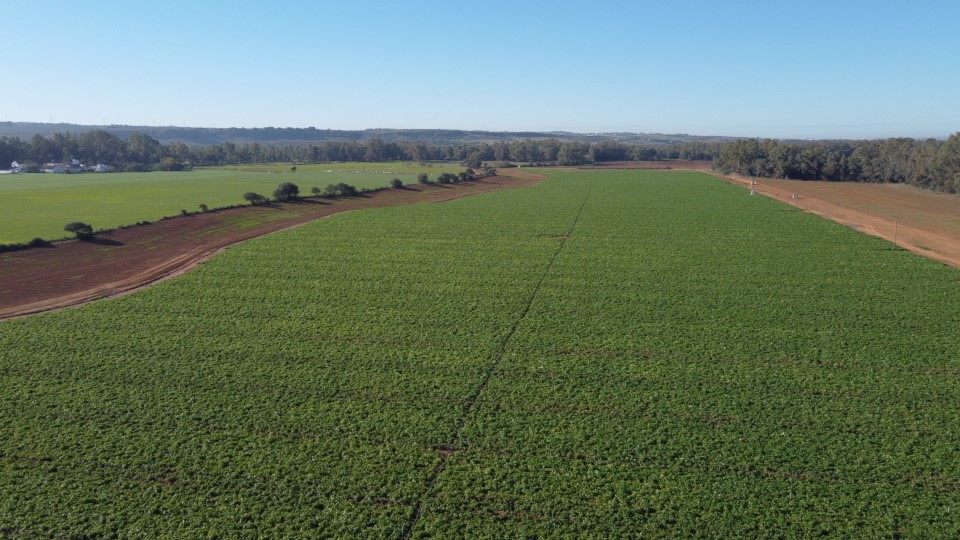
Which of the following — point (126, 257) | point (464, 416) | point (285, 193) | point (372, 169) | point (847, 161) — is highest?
point (847, 161)

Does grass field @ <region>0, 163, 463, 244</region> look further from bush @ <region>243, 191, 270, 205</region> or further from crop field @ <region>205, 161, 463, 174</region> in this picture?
crop field @ <region>205, 161, 463, 174</region>

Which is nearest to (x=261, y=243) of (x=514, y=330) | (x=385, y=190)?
(x=514, y=330)

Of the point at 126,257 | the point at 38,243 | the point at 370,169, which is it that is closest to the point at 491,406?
the point at 126,257

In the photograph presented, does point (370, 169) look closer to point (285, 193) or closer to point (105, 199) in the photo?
point (105, 199)

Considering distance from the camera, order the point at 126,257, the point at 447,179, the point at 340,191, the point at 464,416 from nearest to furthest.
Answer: the point at 464,416 < the point at 126,257 < the point at 340,191 < the point at 447,179

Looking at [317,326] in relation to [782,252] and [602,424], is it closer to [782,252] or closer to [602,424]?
[602,424]

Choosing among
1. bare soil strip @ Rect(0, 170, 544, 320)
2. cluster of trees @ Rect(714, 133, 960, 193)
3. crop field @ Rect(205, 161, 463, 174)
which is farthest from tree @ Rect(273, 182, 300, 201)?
cluster of trees @ Rect(714, 133, 960, 193)

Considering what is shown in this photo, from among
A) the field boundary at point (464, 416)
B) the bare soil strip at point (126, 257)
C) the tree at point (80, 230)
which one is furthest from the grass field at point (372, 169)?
the field boundary at point (464, 416)

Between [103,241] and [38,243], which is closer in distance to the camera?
[38,243]
